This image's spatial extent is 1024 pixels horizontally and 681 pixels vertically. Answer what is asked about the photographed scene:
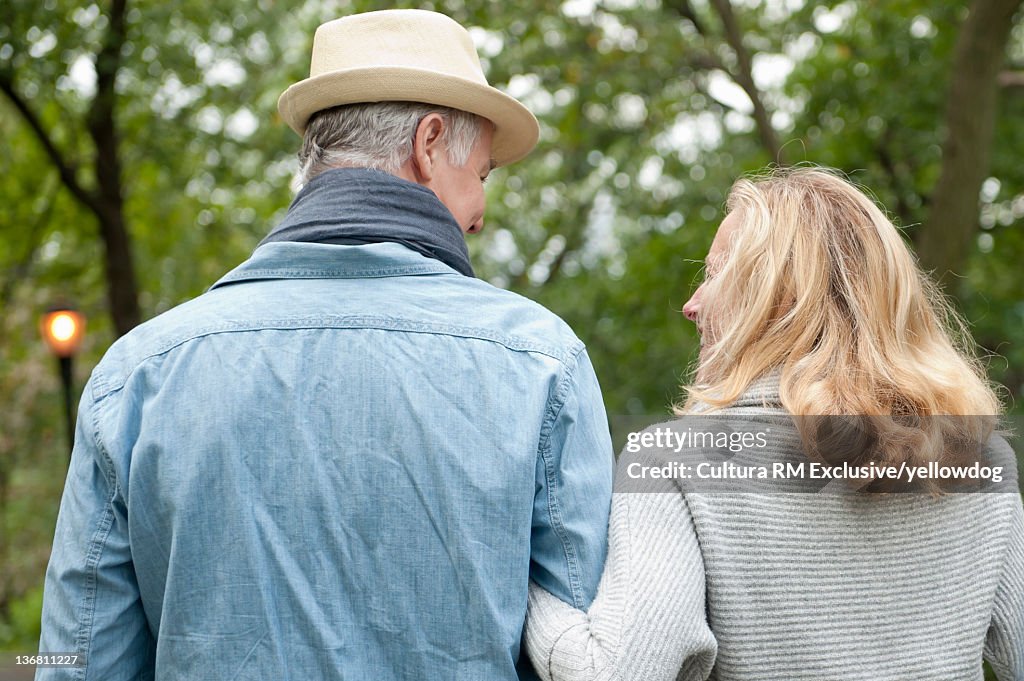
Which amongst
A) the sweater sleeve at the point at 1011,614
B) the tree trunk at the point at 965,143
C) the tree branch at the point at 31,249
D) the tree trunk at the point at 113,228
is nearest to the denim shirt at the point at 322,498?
the sweater sleeve at the point at 1011,614

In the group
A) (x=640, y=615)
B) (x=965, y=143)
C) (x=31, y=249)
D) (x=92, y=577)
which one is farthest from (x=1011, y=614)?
(x=31, y=249)

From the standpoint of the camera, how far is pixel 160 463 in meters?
1.57

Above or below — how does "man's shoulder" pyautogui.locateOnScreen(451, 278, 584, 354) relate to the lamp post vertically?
above

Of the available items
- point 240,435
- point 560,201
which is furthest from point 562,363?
point 560,201

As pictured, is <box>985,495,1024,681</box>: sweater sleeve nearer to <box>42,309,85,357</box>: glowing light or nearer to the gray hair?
the gray hair

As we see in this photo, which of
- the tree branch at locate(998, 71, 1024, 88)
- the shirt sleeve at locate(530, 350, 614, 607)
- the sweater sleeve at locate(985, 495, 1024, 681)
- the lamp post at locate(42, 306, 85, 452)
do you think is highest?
the tree branch at locate(998, 71, 1024, 88)

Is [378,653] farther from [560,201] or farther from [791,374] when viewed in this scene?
[560,201]

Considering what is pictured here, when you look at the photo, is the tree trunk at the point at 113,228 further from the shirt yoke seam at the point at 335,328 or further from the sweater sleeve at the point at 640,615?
the sweater sleeve at the point at 640,615

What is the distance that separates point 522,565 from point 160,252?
10.0 meters

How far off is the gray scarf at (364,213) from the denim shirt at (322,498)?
0.10 m

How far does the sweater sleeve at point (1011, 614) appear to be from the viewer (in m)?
1.71

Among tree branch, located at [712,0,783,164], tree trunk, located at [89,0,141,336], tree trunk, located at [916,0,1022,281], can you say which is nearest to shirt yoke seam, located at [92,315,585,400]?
tree trunk, located at [916,0,1022,281]

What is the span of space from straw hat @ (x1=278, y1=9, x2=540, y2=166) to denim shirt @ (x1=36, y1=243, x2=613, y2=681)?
1.33 feet

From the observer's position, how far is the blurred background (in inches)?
269
